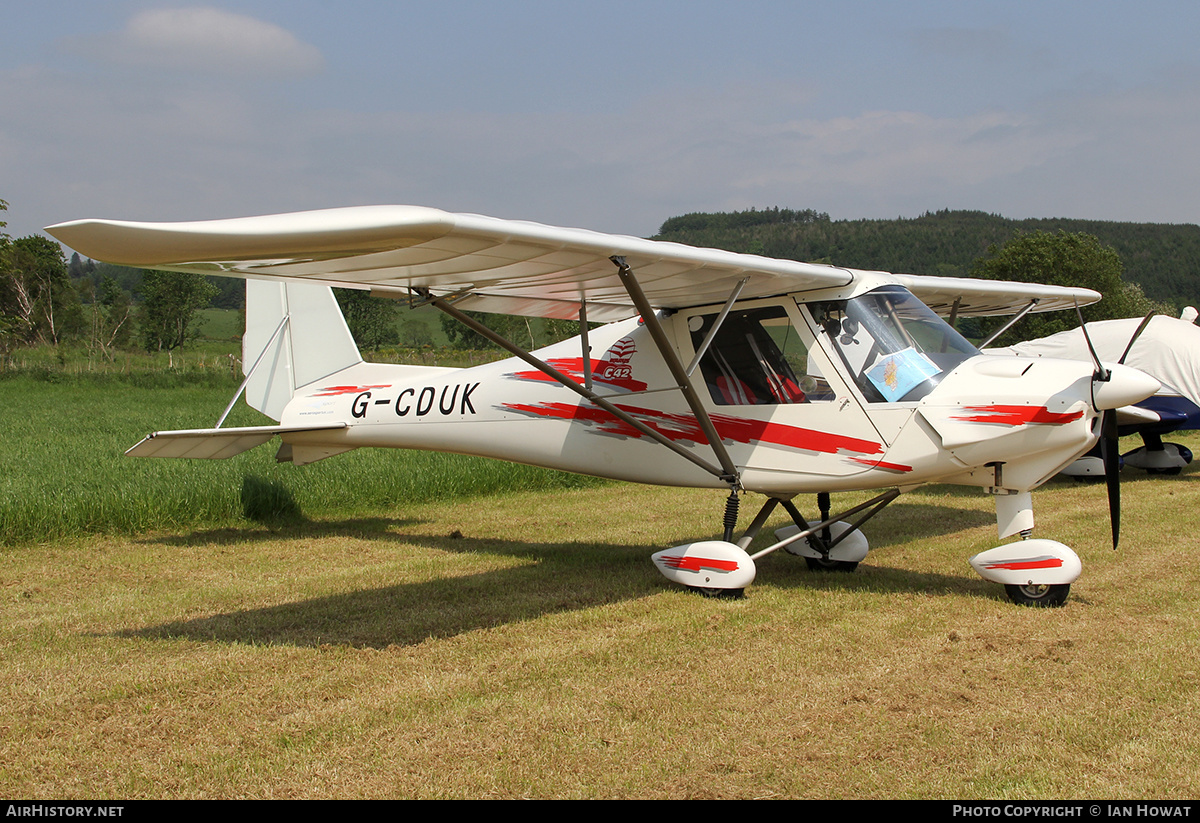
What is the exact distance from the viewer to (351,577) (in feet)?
24.7

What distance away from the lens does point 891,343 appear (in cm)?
639

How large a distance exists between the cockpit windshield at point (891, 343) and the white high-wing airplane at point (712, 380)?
2cm

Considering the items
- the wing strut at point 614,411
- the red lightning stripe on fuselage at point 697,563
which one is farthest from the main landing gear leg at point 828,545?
the red lightning stripe on fuselage at point 697,563

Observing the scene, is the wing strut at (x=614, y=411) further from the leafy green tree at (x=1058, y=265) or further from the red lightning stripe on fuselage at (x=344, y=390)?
the leafy green tree at (x=1058, y=265)

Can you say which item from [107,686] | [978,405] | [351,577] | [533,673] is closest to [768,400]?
[978,405]

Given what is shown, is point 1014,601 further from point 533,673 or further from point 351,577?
point 351,577

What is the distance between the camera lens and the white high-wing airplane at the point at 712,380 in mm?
4883

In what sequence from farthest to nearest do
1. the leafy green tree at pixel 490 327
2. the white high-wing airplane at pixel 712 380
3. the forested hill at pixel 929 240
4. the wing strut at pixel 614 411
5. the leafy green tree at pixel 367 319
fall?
the forested hill at pixel 929 240 < the leafy green tree at pixel 367 319 < the leafy green tree at pixel 490 327 < the wing strut at pixel 614 411 < the white high-wing airplane at pixel 712 380

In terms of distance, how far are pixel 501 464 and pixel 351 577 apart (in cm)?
602

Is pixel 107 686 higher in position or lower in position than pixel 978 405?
lower

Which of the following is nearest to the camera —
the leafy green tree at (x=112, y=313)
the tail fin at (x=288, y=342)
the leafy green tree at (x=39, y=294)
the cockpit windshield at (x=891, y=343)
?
the cockpit windshield at (x=891, y=343)

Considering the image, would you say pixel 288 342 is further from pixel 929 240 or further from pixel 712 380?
pixel 929 240

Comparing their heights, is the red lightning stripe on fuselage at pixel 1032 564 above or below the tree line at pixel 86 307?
below
